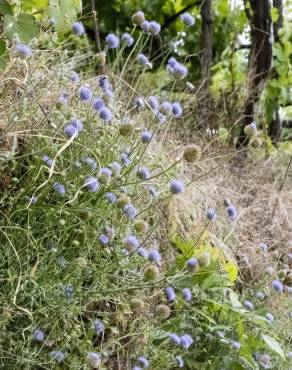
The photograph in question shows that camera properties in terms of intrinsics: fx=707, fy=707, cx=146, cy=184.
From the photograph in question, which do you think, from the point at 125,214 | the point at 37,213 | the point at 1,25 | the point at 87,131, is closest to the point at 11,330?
the point at 37,213

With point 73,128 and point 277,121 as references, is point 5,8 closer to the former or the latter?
point 73,128

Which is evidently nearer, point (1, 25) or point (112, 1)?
point (1, 25)

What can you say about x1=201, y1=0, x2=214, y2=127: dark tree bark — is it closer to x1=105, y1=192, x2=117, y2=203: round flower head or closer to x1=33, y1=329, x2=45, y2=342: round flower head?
x1=105, y1=192, x2=117, y2=203: round flower head

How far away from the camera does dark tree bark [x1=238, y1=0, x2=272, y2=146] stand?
3.58m

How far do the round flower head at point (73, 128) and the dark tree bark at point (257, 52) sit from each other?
2027 millimetres

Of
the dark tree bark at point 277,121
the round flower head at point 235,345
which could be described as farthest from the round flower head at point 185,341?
the dark tree bark at point 277,121

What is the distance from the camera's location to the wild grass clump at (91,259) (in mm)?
1494

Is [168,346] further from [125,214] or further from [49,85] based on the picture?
[49,85]

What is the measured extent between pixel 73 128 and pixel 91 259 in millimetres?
331

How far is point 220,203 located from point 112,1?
6.96 ft

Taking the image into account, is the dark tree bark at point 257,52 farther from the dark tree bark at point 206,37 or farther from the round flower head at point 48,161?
the round flower head at point 48,161

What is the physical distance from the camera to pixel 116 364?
1.73m

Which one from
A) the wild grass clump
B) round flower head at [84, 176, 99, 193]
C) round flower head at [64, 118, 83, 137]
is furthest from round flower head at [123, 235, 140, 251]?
round flower head at [64, 118, 83, 137]

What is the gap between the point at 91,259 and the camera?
66.0 inches
